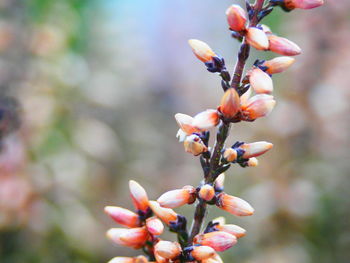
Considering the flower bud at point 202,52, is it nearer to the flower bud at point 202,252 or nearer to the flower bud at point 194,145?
the flower bud at point 194,145

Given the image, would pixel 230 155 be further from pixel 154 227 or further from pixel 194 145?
pixel 154 227

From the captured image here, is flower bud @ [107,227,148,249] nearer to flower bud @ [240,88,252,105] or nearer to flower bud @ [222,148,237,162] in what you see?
flower bud @ [222,148,237,162]

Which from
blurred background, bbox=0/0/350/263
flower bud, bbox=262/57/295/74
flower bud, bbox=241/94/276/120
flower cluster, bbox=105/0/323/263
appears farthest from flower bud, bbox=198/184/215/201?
blurred background, bbox=0/0/350/263

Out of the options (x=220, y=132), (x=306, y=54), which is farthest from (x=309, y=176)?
(x=220, y=132)

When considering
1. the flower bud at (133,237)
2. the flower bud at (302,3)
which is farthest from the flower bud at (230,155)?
the flower bud at (302,3)

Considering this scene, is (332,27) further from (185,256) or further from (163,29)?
A: (163,29)

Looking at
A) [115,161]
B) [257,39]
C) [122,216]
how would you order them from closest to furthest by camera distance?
[257,39] → [122,216] → [115,161]

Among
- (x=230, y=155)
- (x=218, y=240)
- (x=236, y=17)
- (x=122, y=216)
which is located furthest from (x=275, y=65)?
(x=122, y=216)
